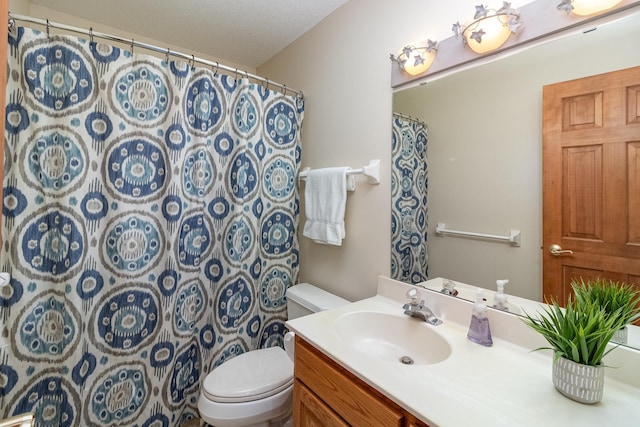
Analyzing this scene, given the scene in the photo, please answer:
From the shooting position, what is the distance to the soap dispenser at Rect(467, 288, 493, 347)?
3.16 feet

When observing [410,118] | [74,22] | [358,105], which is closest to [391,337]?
[410,118]

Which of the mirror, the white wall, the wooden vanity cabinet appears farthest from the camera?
the white wall

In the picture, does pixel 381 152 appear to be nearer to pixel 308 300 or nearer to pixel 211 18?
pixel 308 300

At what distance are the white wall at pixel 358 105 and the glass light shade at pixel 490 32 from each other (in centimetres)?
11

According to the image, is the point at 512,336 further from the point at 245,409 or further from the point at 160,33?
the point at 160,33

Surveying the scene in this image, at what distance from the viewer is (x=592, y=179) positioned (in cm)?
86

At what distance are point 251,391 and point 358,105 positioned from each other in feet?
4.90

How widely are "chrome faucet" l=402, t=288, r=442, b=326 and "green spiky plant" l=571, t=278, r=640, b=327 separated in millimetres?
459

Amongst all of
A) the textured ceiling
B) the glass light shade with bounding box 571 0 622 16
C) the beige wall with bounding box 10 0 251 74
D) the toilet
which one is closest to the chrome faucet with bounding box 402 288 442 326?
the toilet

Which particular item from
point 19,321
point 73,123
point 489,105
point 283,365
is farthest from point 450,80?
point 19,321

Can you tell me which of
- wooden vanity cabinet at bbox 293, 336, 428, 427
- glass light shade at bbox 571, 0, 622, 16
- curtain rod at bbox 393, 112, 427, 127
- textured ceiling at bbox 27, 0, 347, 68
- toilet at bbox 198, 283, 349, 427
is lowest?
toilet at bbox 198, 283, 349, 427

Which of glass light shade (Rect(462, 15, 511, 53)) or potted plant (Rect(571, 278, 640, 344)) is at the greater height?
glass light shade (Rect(462, 15, 511, 53))

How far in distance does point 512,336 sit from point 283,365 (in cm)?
102

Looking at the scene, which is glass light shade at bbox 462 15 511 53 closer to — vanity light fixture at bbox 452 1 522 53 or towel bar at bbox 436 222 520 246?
vanity light fixture at bbox 452 1 522 53
